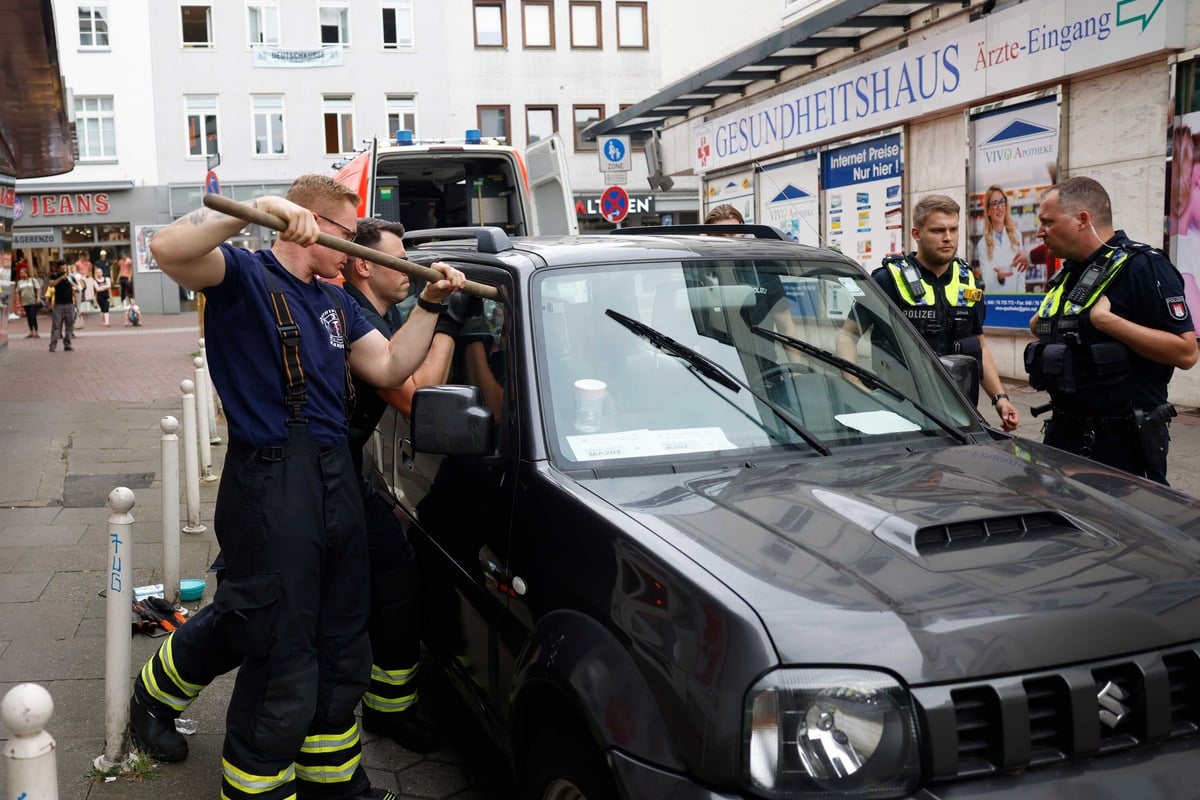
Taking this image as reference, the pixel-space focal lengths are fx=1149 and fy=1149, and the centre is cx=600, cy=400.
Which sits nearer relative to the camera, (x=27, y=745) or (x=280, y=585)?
(x=27, y=745)

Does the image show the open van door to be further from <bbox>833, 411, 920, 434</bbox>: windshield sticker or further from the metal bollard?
the metal bollard

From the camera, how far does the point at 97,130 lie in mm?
39625

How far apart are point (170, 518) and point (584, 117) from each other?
A: 36.7m

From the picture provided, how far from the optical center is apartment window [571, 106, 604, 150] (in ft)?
133

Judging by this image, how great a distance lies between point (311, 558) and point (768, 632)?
1610 millimetres

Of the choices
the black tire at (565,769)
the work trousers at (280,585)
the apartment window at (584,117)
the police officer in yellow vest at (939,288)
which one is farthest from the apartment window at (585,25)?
the black tire at (565,769)

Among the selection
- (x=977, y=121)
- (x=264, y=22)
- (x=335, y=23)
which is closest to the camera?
(x=977, y=121)

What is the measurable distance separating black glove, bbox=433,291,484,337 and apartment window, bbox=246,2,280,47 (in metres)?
38.8

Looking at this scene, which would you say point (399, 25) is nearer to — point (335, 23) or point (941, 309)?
point (335, 23)

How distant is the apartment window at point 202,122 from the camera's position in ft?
130

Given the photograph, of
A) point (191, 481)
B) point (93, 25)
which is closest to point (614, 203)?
point (191, 481)

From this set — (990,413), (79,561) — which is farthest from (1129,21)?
(79,561)

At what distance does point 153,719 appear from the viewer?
13.5ft

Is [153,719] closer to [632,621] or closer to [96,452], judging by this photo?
[632,621]
